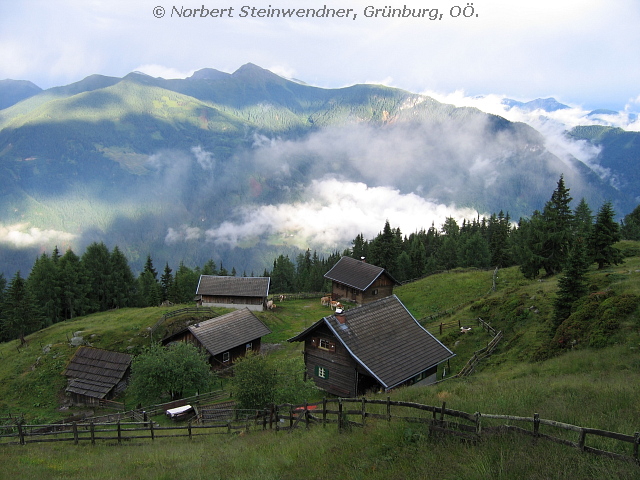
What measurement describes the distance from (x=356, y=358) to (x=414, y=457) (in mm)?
18259

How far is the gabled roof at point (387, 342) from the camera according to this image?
2858 cm

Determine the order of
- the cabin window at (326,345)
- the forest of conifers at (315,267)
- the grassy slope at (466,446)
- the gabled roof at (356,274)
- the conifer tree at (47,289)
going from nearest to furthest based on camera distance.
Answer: the grassy slope at (466,446) → the cabin window at (326,345) → the forest of conifers at (315,267) → the gabled roof at (356,274) → the conifer tree at (47,289)

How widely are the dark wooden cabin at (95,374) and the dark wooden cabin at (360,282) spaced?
1447 inches

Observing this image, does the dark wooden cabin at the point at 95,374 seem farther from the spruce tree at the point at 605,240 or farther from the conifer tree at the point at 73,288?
the spruce tree at the point at 605,240

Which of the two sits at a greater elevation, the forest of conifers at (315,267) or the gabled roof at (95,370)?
the forest of conifers at (315,267)

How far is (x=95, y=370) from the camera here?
38.4 metres

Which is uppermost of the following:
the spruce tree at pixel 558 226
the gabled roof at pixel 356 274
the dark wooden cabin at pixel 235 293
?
the spruce tree at pixel 558 226

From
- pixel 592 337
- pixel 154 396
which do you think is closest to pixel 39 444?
pixel 154 396

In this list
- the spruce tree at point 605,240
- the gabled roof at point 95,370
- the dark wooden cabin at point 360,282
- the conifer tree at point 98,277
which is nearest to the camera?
the gabled roof at point 95,370

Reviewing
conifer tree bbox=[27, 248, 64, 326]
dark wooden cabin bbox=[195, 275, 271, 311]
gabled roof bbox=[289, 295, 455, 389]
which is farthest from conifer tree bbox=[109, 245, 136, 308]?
gabled roof bbox=[289, 295, 455, 389]

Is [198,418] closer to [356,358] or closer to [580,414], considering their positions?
[356,358]

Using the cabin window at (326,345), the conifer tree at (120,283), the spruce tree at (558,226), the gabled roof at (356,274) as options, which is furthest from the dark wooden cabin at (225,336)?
the conifer tree at (120,283)

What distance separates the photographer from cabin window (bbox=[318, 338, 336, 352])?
3114 cm

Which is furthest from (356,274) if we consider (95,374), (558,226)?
(95,374)
